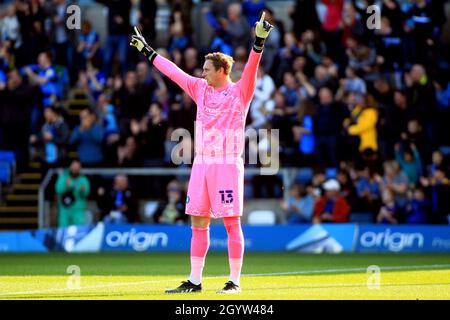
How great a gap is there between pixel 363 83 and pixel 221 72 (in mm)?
A: 12758

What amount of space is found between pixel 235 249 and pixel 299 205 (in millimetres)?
11312

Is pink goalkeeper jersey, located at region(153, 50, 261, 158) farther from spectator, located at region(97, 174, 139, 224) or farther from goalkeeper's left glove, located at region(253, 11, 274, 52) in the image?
spectator, located at region(97, 174, 139, 224)

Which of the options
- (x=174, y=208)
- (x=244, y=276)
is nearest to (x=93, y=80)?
(x=174, y=208)

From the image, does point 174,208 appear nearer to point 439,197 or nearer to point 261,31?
point 439,197

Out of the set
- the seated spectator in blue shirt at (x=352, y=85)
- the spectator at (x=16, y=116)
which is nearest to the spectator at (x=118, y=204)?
the spectator at (x=16, y=116)

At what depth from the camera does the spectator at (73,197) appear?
24969 millimetres

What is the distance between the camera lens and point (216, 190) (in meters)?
13.3

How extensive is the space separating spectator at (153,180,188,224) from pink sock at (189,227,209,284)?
36.6 feet

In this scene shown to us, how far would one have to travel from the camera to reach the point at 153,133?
84.1 ft

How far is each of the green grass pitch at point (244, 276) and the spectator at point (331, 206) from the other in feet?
5.69

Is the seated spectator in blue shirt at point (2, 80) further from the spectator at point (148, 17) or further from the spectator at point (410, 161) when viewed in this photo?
the spectator at point (410, 161)
